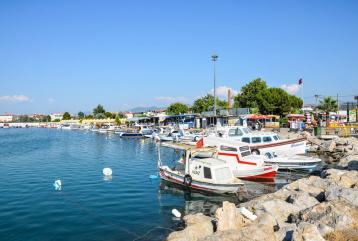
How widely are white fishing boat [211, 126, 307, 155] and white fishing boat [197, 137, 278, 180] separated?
6545mm

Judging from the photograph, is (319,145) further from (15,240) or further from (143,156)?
(15,240)

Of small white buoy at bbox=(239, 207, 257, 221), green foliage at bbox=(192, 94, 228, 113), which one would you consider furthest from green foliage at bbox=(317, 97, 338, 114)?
small white buoy at bbox=(239, 207, 257, 221)

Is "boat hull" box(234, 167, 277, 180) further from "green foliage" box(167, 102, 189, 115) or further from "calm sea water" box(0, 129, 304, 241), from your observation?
"green foliage" box(167, 102, 189, 115)

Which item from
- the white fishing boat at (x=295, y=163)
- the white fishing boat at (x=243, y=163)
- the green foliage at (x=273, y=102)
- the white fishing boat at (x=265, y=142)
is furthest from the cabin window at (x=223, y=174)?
the green foliage at (x=273, y=102)

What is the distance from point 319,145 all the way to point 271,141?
1197 centimetres

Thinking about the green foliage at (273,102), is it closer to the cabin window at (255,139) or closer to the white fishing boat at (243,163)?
the cabin window at (255,139)

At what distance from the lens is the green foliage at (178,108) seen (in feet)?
406

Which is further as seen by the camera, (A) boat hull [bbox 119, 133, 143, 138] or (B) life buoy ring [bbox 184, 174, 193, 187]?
(A) boat hull [bbox 119, 133, 143, 138]

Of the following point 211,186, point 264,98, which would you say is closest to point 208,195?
point 211,186

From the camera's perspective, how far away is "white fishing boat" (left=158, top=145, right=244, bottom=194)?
81.3 feet

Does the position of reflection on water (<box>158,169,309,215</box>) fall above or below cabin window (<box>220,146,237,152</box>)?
below

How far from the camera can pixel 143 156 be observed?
1953 inches

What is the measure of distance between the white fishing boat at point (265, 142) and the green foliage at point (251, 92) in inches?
2080

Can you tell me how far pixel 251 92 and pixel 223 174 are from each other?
69601 millimetres
